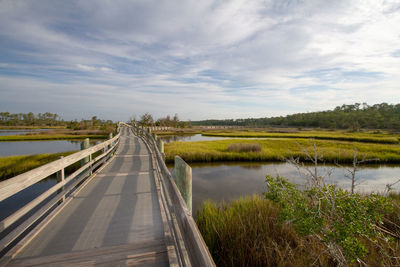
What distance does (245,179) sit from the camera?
39.2 feet

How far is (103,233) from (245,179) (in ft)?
33.7

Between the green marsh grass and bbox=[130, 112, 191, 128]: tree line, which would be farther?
bbox=[130, 112, 191, 128]: tree line

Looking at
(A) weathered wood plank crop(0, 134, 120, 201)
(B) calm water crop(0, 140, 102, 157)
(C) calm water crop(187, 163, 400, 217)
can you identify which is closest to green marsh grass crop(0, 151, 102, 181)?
(B) calm water crop(0, 140, 102, 157)

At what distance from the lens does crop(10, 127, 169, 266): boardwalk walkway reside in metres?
2.27

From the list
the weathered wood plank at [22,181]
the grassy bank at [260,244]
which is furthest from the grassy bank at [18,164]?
the grassy bank at [260,244]

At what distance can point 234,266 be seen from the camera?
12.6 ft

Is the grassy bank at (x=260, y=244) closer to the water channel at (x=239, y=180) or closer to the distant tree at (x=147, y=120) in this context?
the water channel at (x=239, y=180)

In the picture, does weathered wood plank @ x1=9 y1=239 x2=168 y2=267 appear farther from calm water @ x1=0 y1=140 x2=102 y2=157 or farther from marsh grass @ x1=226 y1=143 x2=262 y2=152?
calm water @ x1=0 y1=140 x2=102 y2=157

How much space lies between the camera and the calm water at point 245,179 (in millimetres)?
9544

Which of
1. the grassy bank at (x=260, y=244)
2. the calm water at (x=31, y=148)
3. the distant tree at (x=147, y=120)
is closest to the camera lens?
the grassy bank at (x=260, y=244)

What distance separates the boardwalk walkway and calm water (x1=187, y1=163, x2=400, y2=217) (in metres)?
4.17

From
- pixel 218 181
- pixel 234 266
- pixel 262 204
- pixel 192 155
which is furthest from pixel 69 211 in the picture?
pixel 192 155

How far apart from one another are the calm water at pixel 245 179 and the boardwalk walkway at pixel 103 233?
13.7ft

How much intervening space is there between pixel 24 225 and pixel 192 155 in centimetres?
1499
